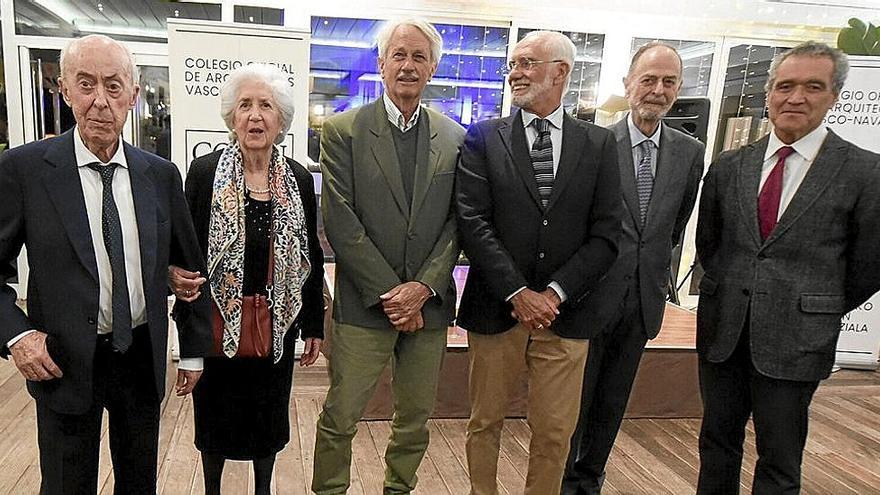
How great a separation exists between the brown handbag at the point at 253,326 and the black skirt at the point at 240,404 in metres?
0.06

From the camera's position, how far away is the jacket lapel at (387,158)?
6.60 ft

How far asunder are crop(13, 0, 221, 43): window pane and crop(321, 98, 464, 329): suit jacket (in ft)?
12.4

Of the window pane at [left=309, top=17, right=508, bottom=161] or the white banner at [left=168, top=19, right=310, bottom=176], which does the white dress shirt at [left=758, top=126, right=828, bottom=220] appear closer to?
the white banner at [left=168, top=19, right=310, bottom=176]

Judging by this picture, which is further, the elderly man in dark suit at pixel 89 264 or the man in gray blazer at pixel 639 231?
the man in gray blazer at pixel 639 231

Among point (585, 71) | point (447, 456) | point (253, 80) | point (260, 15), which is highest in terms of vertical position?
point (260, 15)

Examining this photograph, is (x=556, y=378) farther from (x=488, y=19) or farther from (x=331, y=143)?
(x=488, y=19)

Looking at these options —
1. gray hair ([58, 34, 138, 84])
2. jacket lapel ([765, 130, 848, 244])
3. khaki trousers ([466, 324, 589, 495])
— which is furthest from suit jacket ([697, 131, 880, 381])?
gray hair ([58, 34, 138, 84])

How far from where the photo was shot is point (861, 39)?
14.8ft

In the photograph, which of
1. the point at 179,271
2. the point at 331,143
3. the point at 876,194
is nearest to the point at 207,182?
the point at 179,271

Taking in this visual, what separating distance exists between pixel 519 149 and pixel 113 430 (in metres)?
1.53

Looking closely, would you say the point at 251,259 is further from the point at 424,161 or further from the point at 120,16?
the point at 120,16

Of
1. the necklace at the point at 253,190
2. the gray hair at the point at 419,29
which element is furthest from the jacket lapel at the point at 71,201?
the gray hair at the point at 419,29

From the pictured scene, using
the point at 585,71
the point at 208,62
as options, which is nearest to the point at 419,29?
the point at 208,62

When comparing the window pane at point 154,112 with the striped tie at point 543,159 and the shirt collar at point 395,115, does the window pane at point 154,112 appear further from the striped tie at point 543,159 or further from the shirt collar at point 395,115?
the striped tie at point 543,159
